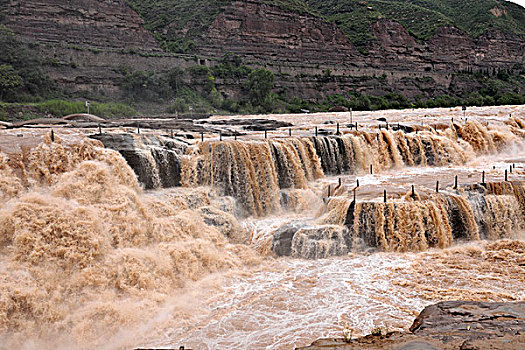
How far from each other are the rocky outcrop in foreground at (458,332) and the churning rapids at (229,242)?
1487 millimetres

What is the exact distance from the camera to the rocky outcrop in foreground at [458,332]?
14.4 feet

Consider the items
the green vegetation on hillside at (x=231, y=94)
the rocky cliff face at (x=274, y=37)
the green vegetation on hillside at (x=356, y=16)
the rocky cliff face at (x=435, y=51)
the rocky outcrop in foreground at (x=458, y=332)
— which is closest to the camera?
the rocky outcrop in foreground at (x=458, y=332)

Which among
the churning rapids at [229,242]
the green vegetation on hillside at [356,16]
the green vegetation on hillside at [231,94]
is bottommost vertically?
the churning rapids at [229,242]

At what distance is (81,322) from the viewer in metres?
7.25

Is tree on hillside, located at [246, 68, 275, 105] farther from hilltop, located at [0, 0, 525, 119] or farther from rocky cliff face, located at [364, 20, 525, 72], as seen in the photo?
rocky cliff face, located at [364, 20, 525, 72]

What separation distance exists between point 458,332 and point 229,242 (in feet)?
23.7

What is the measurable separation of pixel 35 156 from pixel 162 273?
13.8 ft

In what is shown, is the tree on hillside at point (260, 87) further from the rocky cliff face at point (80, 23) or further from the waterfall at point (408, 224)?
the waterfall at point (408, 224)

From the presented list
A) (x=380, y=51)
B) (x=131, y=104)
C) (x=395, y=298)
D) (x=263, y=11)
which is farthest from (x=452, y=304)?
(x=380, y=51)

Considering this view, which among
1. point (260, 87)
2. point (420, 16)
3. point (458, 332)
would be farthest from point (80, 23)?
point (420, 16)

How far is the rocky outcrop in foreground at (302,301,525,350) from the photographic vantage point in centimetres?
440

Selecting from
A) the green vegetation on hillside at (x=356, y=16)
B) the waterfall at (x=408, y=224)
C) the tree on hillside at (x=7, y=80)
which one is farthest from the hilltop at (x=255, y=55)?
the waterfall at (x=408, y=224)

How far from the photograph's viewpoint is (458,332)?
484cm

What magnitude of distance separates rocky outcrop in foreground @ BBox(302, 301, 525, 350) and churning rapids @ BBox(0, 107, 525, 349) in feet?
4.88
